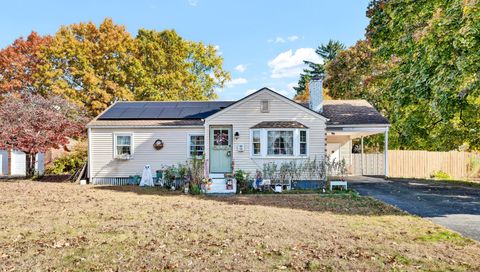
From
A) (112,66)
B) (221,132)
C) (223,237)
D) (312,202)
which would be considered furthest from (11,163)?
(223,237)

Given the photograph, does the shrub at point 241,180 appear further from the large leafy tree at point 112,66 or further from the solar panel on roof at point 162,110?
the large leafy tree at point 112,66

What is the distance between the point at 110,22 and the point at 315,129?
883 inches

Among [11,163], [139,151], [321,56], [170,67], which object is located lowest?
[11,163]

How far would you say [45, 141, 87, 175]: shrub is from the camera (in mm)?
20383

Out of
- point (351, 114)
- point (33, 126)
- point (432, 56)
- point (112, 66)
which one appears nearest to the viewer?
point (432, 56)

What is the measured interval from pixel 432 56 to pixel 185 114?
11.3 metres

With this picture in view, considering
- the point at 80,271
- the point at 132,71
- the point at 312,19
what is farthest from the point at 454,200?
the point at 132,71

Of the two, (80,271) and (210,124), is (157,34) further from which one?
(80,271)

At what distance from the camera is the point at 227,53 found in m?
33.3

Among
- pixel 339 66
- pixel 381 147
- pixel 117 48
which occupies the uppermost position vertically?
pixel 117 48

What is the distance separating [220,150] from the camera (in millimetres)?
15508

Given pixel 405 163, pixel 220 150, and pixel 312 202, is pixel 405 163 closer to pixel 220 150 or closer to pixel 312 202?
pixel 220 150

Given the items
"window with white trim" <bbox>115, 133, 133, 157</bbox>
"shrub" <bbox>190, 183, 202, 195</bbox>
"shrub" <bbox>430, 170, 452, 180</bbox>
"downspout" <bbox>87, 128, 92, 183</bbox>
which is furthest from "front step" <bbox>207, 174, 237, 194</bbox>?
"shrub" <bbox>430, 170, 452, 180</bbox>

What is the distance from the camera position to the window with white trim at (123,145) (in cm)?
1611
